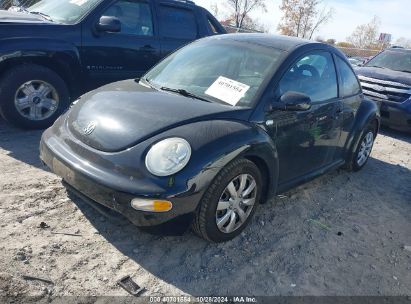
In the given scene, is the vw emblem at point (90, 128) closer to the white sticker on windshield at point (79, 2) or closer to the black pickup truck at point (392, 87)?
the white sticker on windshield at point (79, 2)

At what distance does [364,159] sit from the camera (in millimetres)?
5449

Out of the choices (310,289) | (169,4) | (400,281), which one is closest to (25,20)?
(169,4)

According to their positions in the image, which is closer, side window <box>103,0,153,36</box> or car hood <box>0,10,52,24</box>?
car hood <box>0,10,52,24</box>

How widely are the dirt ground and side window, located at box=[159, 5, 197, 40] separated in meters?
2.95

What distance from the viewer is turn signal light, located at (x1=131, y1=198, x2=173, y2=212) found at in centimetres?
266

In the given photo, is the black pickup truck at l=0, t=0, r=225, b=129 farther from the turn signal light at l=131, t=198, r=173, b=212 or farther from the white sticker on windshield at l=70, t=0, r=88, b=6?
the turn signal light at l=131, t=198, r=173, b=212

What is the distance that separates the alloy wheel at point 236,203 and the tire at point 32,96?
309 centimetres

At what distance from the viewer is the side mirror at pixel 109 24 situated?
5262 mm

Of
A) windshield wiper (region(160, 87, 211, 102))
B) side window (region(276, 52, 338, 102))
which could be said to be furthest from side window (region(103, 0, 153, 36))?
side window (region(276, 52, 338, 102))

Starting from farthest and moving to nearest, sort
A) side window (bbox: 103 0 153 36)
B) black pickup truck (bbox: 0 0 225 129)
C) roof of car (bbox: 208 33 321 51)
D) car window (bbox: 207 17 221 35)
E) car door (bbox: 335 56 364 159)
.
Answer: car window (bbox: 207 17 221 35) < side window (bbox: 103 0 153 36) < black pickup truck (bbox: 0 0 225 129) < car door (bbox: 335 56 364 159) < roof of car (bbox: 208 33 321 51)

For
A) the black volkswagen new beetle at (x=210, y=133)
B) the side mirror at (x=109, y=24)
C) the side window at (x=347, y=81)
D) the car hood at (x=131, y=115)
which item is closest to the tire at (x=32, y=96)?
the side mirror at (x=109, y=24)

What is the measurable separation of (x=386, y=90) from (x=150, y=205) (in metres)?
6.71

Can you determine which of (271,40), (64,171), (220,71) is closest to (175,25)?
(271,40)

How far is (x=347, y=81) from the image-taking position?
461cm
